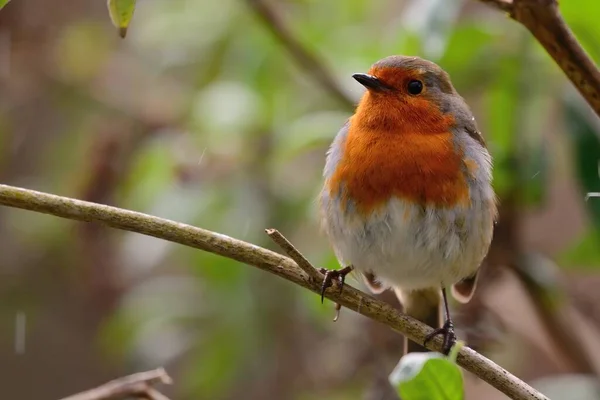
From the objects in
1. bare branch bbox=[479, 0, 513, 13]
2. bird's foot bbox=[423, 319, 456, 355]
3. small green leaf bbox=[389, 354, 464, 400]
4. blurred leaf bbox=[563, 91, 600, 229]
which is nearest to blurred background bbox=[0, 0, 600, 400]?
blurred leaf bbox=[563, 91, 600, 229]

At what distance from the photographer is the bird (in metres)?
2.96

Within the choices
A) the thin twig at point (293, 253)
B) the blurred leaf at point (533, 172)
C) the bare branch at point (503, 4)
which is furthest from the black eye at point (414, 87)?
the thin twig at point (293, 253)

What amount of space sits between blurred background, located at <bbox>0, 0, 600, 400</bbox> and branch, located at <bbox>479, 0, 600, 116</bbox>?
1.07 m

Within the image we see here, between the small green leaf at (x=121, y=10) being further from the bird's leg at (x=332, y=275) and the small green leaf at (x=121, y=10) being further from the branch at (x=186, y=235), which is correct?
the bird's leg at (x=332, y=275)

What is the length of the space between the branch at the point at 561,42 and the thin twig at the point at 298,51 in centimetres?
181

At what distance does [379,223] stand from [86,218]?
1.20 meters

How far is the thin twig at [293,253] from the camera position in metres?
1.98

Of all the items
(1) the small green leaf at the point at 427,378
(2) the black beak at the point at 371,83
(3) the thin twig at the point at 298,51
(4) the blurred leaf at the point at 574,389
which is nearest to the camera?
(1) the small green leaf at the point at 427,378

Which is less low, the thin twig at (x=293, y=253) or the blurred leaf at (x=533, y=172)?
the thin twig at (x=293, y=253)

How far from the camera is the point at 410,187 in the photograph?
2.94m

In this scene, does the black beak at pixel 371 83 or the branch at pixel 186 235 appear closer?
the branch at pixel 186 235

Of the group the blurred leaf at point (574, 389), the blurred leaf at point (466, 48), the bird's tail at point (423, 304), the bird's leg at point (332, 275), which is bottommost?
the blurred leaf at point (574, 389)

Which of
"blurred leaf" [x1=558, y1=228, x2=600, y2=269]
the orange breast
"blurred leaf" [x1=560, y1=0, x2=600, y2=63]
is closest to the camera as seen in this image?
the orange breast

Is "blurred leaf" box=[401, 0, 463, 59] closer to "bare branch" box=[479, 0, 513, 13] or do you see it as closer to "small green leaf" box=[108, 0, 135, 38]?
"bare branch" box=[479, 0, 513, 13]
